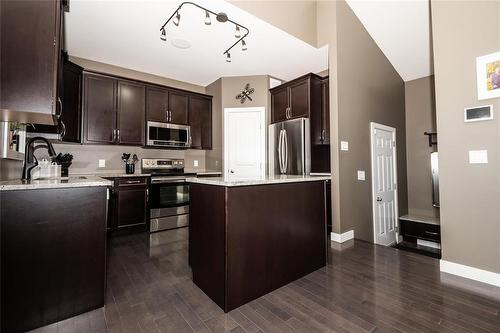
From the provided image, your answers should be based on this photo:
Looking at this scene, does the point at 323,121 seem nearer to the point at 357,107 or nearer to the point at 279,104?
the point at 357,107

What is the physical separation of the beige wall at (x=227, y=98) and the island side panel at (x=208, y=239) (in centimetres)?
266

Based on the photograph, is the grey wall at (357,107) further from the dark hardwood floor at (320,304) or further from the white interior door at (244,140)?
the white interior door at (244,140)

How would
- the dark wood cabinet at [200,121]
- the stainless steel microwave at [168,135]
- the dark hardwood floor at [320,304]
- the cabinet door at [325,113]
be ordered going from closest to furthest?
the dark hardwood floor at [320,304]
the cabinet door at [325,113]
the stainless steel microwave at [168,135]
the dark wood cabinet at [200,121]

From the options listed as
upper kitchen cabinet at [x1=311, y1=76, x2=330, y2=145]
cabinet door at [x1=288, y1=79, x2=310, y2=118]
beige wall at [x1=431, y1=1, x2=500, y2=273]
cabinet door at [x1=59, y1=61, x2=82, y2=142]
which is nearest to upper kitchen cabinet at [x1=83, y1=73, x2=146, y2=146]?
cabinet door at [x1=59, y1=61, x2=82, y2=142]

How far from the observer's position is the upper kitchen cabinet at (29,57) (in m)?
1.27

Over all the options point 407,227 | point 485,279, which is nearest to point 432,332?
point 485,279

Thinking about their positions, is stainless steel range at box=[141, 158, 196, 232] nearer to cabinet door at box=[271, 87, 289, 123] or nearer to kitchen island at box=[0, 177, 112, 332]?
cabinet door at box=[271, 87, 289, 123]

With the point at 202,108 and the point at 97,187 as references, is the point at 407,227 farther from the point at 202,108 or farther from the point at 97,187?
the point at 97,187

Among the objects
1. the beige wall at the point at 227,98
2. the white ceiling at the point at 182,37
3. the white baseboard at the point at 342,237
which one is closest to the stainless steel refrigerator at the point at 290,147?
the beige wall at the point at 227,98

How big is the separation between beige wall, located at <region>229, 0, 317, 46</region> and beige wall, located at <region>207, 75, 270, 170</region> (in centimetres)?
127

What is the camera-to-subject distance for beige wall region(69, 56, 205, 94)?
380cm

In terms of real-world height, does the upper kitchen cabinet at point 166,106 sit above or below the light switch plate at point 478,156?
above

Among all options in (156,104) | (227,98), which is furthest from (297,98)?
(156,104)

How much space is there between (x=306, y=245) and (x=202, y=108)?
11.8 ft
